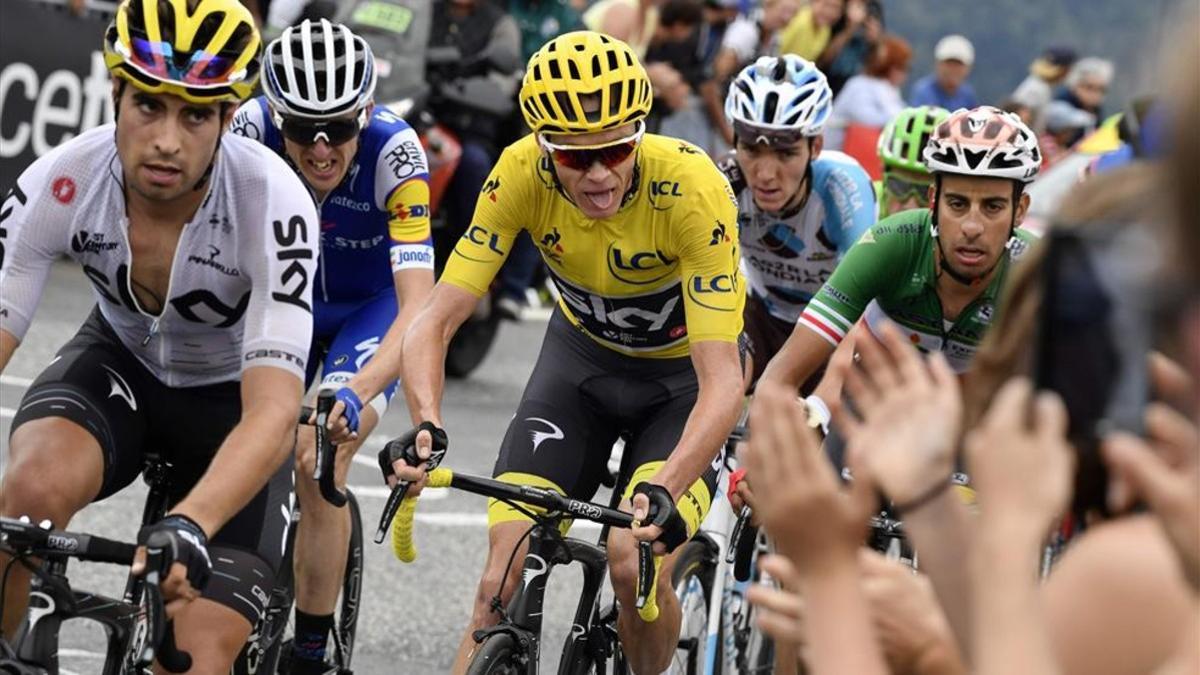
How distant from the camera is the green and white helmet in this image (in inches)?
388

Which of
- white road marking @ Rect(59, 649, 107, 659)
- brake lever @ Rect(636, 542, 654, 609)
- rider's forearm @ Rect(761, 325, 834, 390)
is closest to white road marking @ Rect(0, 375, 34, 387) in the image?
white road marking @ Rect(59, 649, 107, 659)

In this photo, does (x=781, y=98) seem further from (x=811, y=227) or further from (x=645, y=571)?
(x=645, y=571)

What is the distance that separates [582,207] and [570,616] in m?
3.39

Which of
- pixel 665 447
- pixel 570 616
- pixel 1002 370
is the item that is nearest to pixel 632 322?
pixel 665 447

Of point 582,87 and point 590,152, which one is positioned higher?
point 582,87

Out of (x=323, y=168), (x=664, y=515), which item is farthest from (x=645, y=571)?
(x=323, y=168)

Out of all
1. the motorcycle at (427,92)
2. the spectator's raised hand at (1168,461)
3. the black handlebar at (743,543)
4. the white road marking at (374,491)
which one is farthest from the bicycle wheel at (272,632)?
the motorcycle at (427,92)

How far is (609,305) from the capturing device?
7285mm

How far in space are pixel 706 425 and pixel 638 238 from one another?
83 cm

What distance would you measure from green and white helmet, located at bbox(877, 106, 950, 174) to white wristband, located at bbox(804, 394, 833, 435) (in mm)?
2780

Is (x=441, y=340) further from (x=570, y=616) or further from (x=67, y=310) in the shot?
(x=67, y=310)

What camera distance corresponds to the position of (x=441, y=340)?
22.3ft

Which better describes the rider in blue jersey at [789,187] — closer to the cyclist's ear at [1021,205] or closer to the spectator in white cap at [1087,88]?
the cyclist's ear at [1021,205]

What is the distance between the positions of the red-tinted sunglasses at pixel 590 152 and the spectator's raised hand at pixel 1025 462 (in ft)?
13.4
